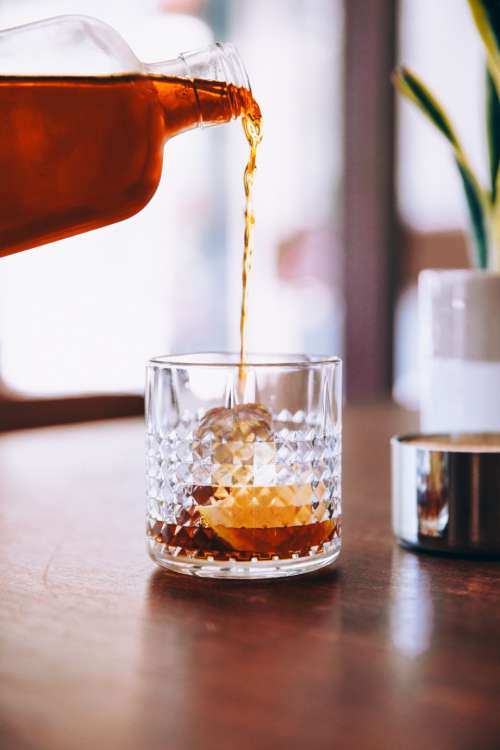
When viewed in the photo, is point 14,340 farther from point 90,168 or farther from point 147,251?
point 90,168

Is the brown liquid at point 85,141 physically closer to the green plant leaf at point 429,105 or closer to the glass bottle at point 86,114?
the glass bottle at point 86,114

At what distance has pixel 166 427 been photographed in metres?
0.50

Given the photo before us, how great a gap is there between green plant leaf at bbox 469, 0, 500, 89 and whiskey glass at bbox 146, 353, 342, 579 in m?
0.39

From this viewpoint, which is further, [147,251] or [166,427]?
[147,251]

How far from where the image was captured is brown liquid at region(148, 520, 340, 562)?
47 centimetres

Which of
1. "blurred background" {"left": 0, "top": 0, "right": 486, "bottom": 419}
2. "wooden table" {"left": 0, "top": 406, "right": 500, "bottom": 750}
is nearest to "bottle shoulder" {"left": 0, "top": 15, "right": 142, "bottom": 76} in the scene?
"wooden table" {"left": 0, "top": 406, "right": 500, "bottom": 750}

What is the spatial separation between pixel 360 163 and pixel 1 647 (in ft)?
8.32

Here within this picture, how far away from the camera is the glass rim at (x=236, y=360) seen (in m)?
0.49

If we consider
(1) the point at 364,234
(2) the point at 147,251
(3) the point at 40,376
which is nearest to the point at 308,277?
(1) the point at 364,234

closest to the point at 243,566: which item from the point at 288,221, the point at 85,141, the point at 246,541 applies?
the point at 246,541

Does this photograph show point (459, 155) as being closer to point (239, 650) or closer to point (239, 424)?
point (239, 424)

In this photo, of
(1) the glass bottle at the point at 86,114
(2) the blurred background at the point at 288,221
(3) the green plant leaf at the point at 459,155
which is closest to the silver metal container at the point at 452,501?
(1) the glass bottle at the point at 86,114

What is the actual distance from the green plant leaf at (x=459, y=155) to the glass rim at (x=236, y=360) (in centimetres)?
32

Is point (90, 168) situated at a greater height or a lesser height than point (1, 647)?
greater
